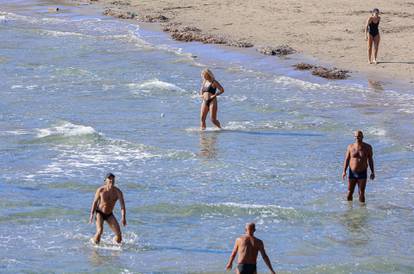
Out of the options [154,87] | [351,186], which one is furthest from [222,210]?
[154,87]

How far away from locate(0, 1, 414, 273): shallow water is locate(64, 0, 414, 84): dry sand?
1563mm

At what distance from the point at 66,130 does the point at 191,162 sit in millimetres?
4233

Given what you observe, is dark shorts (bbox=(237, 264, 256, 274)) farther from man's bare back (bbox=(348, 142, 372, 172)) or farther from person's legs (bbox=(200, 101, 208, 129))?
person's legs (bbox=(200, 101, 208, 129))

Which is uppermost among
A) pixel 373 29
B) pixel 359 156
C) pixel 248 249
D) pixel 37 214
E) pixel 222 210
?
pixel 373 29

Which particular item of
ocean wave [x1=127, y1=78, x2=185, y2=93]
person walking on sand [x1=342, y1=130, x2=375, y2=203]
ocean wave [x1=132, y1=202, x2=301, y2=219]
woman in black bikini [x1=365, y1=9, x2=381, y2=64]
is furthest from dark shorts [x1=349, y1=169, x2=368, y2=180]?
ocean wave [x1=127, y1=78, x2=185, y2=93]

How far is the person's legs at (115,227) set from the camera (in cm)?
1747

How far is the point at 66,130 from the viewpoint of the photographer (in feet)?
85.5

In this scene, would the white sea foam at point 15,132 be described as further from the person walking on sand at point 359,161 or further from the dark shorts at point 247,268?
the dark shorts at point 247,268

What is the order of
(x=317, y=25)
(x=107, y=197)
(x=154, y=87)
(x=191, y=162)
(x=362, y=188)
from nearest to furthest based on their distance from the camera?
(x=107, y=197), (x=362, y=188), (x=191, y=162), (x=154, y=87), (x=317, y=25)

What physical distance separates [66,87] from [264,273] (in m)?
16.0

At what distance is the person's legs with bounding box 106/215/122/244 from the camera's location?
57.3ft

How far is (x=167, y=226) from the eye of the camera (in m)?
19.2

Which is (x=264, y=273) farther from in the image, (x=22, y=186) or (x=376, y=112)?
(x=376, y=112)

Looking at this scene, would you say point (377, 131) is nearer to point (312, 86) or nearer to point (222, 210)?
point (312, 86)
